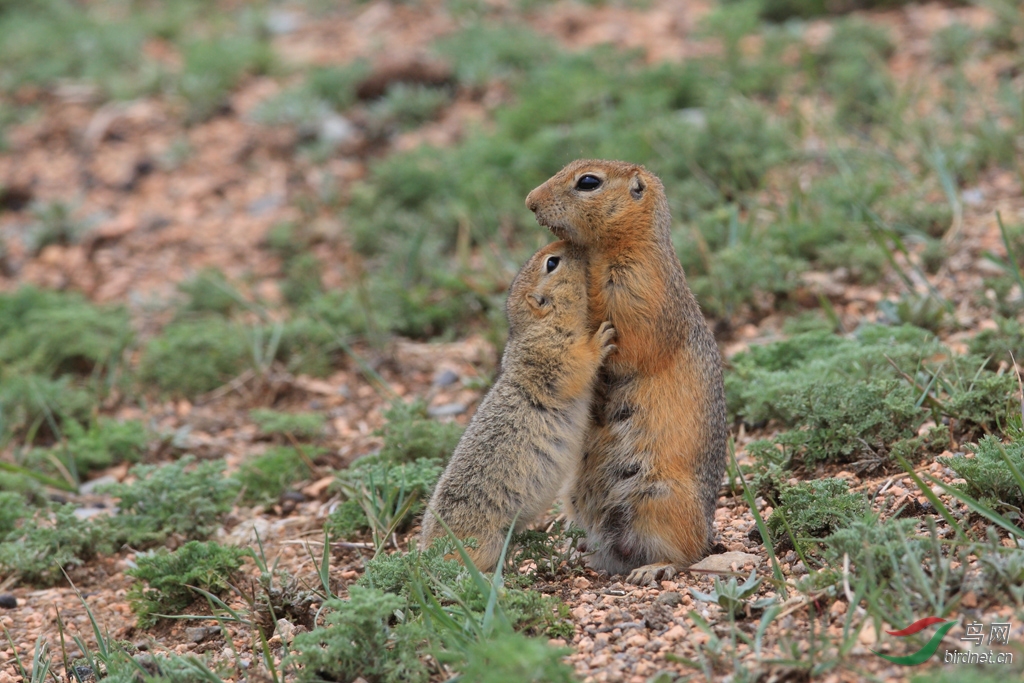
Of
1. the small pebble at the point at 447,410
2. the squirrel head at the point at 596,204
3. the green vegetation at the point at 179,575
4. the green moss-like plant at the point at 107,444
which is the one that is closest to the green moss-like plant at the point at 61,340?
Answer: the green moss-like plant at the point at 107,444

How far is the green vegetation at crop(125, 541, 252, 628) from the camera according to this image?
4.54m

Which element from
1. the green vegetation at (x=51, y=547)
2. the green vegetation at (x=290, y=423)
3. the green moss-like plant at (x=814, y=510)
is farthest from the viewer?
the green vegetation at (x=290, y=423)

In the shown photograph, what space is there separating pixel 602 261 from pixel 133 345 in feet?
13.9

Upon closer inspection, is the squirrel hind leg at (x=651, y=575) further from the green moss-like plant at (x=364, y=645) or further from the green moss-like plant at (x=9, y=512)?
the green moss-like plant at (x=9, y=512)

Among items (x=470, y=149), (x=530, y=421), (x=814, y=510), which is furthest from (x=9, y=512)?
(x=470, y=149)

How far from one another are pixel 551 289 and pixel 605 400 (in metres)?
0.52

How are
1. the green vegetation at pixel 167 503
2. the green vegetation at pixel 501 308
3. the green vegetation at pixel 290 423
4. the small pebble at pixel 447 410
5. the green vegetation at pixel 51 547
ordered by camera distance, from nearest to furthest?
the green vegetation at pixel 501 308
the green vegetation at pixel 51 547
the green vegetation at pixel 167 503
the green vegetation at pixel 290 423
the small pebble at pixel 447 410

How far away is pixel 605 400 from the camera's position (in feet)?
15.0

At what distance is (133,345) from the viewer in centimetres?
754

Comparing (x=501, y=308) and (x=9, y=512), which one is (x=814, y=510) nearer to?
(x=501, y=308)

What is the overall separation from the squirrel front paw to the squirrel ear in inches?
22.1

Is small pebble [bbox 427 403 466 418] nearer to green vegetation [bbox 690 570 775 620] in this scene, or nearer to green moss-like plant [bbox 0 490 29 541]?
green moss-like plant [bbox 0 490 29 541]

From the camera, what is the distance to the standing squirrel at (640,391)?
434cm

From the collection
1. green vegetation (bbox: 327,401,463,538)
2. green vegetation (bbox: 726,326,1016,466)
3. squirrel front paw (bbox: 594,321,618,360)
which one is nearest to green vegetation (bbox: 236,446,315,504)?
green vegetation (bbox: 327,401,463,538)
